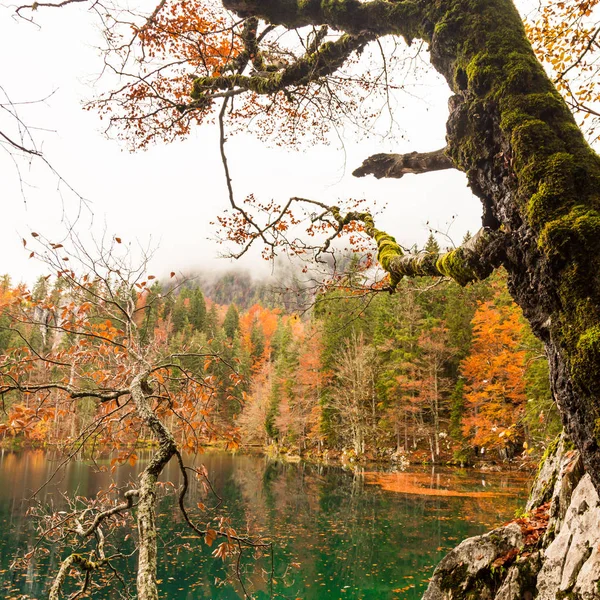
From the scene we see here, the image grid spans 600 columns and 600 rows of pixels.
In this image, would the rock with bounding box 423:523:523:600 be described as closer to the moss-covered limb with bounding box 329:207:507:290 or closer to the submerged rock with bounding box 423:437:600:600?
the submerged rock with bounding box 423:437:600:600

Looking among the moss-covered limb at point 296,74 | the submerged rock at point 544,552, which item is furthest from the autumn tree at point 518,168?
the submerged rock at point 544,552

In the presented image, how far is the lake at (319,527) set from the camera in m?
9.41

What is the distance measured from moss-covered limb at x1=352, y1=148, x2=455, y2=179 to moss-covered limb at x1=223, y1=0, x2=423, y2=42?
1.44m

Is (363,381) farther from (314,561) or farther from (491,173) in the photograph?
(491,173)

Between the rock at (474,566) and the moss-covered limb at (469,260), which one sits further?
the rock at (474,566)

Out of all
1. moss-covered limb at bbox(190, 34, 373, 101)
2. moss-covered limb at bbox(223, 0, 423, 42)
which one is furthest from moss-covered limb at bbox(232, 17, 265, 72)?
moss-covered limb at bbox(223, 0, 423, 42)

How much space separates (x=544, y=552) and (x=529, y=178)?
3436mm

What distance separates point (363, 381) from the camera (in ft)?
103

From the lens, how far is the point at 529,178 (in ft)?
7.06

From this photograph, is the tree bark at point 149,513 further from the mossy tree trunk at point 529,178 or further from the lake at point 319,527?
the mossy tree trunk at point 529,178

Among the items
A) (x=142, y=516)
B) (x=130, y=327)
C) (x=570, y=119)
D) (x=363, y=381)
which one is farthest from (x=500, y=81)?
(x=363, y=381)

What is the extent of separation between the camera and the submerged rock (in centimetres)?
312

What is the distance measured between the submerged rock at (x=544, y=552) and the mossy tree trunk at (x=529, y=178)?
1.83 metres

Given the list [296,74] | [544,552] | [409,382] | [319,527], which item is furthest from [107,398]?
[409,382]
